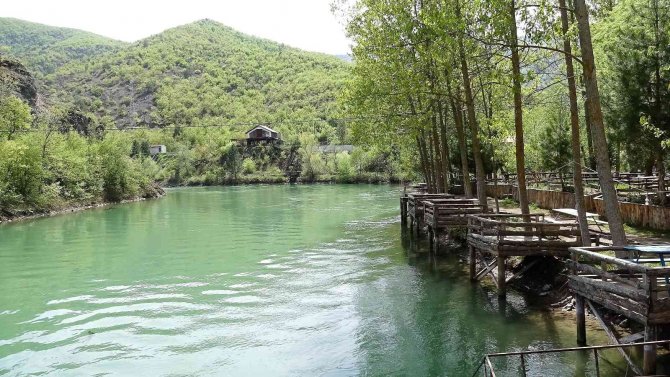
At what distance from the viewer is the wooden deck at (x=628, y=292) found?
28.1 ft

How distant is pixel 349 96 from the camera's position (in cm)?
3031

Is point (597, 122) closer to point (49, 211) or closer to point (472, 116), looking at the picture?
point (472, 116)

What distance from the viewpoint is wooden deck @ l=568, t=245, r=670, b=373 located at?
8555mm

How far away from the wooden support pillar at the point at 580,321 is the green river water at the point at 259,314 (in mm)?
362

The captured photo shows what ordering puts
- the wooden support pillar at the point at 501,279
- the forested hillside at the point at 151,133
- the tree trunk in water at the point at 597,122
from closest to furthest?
the tree trunk in water at the point at 597,122 → the wooden support pillar at the point at 501,279 → the forested hillside at the point at 151,133

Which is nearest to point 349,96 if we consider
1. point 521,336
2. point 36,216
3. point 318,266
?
point 318,266

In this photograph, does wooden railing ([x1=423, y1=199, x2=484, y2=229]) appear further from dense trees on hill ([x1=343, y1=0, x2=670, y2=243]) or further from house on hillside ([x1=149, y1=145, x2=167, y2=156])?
house on hillside ([x1=149, y1=145, x2=167, y2=156])

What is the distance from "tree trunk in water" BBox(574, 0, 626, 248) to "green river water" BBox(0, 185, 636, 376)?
8.35 feet

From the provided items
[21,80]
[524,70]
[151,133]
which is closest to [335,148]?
[151,133]

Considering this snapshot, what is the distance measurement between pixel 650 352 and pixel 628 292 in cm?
98

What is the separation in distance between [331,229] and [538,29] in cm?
2358

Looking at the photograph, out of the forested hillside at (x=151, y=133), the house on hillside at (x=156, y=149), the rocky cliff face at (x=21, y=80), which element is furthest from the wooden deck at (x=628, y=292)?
the house on hillside at (x=156, y=149)

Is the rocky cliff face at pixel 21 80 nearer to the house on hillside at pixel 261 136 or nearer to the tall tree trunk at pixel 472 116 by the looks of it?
the house on hillside at pixel 261 136

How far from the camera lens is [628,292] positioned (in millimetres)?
9102
